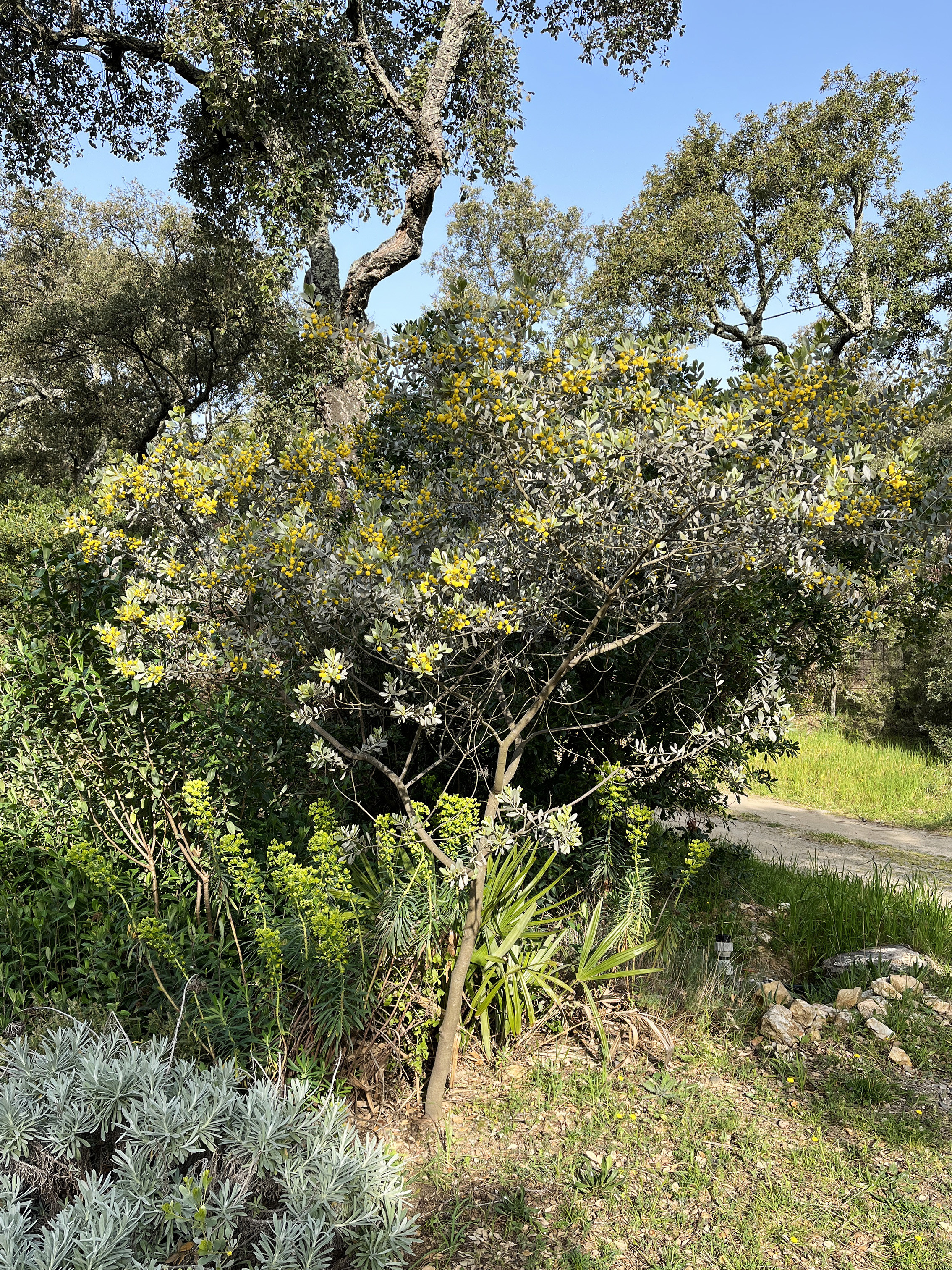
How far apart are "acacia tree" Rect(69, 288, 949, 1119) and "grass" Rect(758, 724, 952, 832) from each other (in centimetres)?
586

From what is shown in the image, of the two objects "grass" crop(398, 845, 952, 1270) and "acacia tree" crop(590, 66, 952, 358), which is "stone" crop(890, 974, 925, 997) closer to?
"grass" crop(398, 845, 952, 1270)

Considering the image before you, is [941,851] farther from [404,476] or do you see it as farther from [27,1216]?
[27,1216]

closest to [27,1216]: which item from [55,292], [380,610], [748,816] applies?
[380,610]

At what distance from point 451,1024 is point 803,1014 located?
1792 millimetres

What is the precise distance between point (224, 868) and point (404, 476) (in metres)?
1.80

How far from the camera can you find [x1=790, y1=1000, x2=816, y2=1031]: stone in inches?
145

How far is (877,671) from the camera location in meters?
→ 12.6

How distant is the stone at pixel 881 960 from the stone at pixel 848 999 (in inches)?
15.1

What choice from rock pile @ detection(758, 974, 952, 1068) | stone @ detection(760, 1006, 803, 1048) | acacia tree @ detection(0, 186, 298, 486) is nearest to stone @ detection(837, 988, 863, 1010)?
rock pile @ detection(758, 974, 952, 1068)

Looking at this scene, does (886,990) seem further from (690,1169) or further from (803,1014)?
(690,1169)

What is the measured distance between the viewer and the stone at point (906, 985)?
3.92 meters

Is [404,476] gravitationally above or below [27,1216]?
above

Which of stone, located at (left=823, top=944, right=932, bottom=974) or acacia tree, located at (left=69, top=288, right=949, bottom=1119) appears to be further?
stone, located at (left=823, top=944, right=932, bottom=974)

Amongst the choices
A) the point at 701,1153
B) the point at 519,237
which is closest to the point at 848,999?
the point at 701,1153
